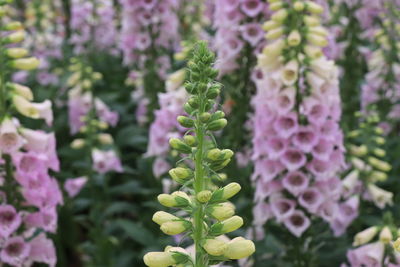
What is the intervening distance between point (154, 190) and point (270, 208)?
143cm

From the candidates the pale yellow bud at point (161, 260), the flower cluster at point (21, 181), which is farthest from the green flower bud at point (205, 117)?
the flower cluster at point (21, 181)

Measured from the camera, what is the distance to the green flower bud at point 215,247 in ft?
5.57

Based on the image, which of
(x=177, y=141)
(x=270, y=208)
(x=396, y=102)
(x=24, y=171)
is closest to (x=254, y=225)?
(x=270, y=208)

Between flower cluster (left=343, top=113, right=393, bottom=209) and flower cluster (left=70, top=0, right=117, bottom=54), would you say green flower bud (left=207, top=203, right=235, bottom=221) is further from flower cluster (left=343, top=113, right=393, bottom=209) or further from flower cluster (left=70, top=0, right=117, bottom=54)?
flower cluster (left=70, top=0, right=117, bottom=54)

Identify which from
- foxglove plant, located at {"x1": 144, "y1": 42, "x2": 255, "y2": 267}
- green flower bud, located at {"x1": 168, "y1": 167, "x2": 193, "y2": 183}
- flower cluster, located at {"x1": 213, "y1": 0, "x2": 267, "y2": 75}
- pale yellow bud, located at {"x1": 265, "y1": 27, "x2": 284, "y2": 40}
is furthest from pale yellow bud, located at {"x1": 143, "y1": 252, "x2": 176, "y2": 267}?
flower cluster, located at {"x1": 213, "y1": 0, "x2": 267, "y2": 75}

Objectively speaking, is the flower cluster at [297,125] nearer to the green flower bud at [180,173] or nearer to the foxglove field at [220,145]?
the foxglove field at [220,145]

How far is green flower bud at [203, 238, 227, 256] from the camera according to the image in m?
1.70

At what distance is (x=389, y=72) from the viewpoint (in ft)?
17.6

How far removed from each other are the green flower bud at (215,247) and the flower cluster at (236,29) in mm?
2656

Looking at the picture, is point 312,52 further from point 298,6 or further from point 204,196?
point 204,196

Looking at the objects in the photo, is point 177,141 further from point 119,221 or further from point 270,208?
point 119,221

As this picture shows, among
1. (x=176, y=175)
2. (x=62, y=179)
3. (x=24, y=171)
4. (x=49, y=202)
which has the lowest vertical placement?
(x=62, y=179)

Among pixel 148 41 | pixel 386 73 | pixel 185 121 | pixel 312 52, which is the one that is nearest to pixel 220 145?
pixel 312 52

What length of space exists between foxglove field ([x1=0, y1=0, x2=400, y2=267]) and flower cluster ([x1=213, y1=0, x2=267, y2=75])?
1 cm
